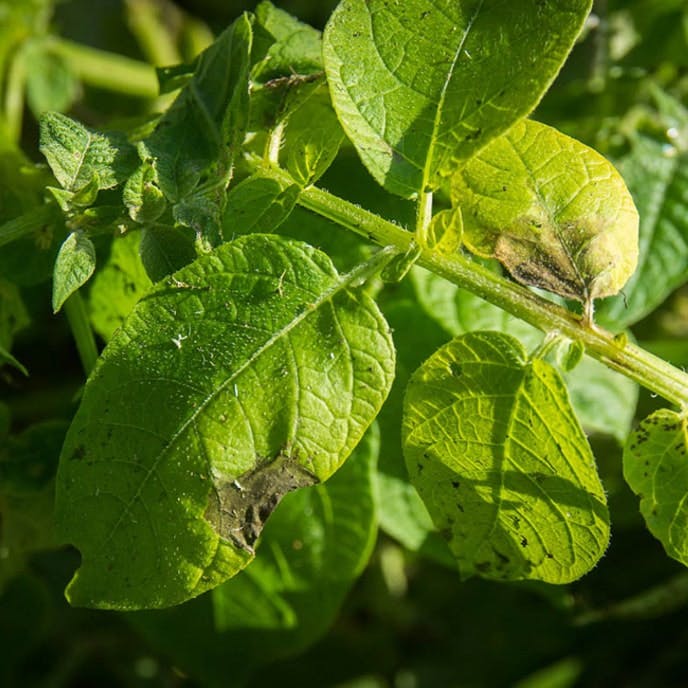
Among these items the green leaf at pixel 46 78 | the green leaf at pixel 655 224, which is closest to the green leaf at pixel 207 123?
the green leaf at pixel 655 224

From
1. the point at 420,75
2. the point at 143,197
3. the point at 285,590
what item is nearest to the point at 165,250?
the point at 143,197

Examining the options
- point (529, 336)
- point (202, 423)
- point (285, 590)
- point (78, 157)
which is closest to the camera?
point (202, 423)

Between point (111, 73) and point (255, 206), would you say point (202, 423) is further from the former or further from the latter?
point (111, 73)

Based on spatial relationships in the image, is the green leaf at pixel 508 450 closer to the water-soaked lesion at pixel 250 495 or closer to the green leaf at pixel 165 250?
the water-soaked lesion at pixel 250 495

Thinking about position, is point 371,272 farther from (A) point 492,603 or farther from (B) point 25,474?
(A) point 492,603

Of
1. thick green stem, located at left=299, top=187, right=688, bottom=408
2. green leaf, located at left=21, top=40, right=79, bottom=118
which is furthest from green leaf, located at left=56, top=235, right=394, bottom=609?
green leaf, located at left=21, top=40, right=79, bottom=118

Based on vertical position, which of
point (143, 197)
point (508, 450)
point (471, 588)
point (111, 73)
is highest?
point (143, 197)
